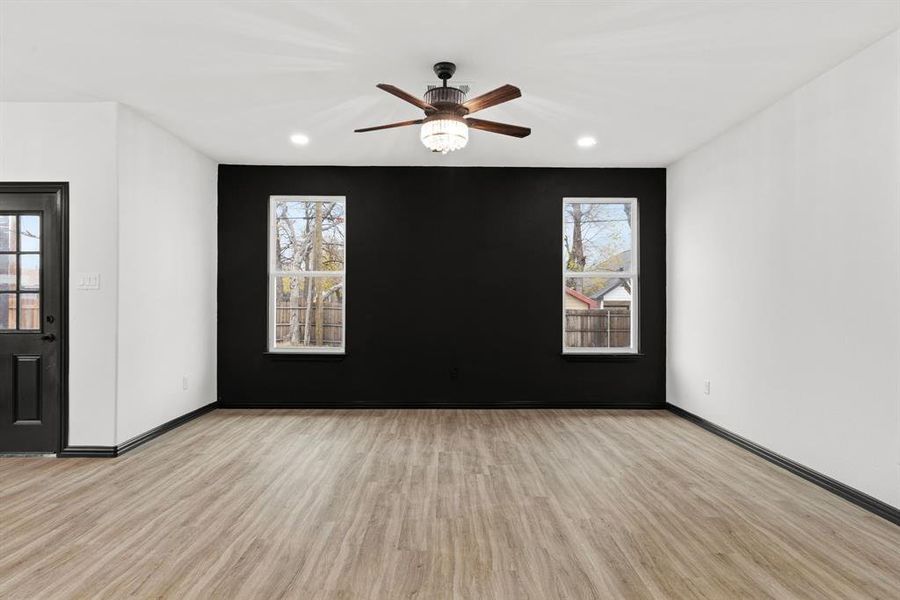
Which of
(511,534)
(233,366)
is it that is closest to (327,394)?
(233,366)

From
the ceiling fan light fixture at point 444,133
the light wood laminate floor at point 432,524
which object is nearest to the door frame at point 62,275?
the light wood laminate floor at point 432,524

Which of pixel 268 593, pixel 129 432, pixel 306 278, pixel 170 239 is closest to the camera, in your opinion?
pixel 268 593

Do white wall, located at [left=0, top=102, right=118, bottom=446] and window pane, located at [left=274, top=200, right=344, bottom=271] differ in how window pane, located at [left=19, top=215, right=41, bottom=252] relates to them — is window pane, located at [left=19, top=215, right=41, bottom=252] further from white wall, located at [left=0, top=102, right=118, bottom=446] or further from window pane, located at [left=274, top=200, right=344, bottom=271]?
window pane, located at [left=274, top=200, right=344, bottom=271]

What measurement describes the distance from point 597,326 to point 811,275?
268cm

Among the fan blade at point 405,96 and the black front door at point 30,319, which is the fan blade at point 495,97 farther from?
the black front door at point 30,319

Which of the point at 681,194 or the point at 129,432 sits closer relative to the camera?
the point at 129,432

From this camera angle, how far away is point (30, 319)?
4078mm

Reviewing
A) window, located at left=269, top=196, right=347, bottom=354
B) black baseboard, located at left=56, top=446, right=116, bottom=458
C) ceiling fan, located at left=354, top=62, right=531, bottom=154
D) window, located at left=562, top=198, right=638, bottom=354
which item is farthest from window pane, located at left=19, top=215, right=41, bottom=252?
window, located at left=562, top=198, right=638, bottom=354

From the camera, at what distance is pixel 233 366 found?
234 inches

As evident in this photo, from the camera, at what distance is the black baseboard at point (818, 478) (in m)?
2.93

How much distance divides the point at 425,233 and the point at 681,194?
2842mm

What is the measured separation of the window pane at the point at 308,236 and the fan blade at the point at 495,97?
126 inches

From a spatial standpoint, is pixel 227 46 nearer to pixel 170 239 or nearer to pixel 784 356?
pixel 170 239

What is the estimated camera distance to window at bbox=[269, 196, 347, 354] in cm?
607
